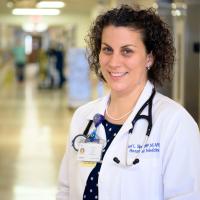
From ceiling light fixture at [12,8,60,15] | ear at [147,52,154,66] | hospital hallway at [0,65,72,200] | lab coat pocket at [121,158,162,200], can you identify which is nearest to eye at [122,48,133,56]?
ear at [147,52,154,66]

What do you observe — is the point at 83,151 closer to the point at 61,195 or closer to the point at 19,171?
the point at 61,195

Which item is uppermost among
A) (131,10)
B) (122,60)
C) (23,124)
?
(131,10)

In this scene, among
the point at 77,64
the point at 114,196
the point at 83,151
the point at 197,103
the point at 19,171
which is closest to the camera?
the point at 114,196

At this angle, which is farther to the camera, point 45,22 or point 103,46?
point 45,22

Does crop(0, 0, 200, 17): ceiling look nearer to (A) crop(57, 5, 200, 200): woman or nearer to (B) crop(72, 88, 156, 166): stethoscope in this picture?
(A) crop(57, 5, 200, 200): woman

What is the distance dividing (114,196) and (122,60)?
556mm

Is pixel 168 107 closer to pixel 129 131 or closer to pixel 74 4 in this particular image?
pixel 129 131

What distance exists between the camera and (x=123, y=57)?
2.21 m

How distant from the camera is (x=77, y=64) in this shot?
12953mm

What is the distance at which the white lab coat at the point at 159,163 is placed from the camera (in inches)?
81.4

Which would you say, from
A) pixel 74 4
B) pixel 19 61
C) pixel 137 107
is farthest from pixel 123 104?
pixel 19 61

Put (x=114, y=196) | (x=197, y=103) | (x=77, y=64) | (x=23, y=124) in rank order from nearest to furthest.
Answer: (x=114, y=196) → (x=197, y=103) → (x=23, y=124) → (x=77, y=64)

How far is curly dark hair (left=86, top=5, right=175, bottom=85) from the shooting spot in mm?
2234

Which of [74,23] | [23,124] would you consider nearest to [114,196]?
[23,124]
